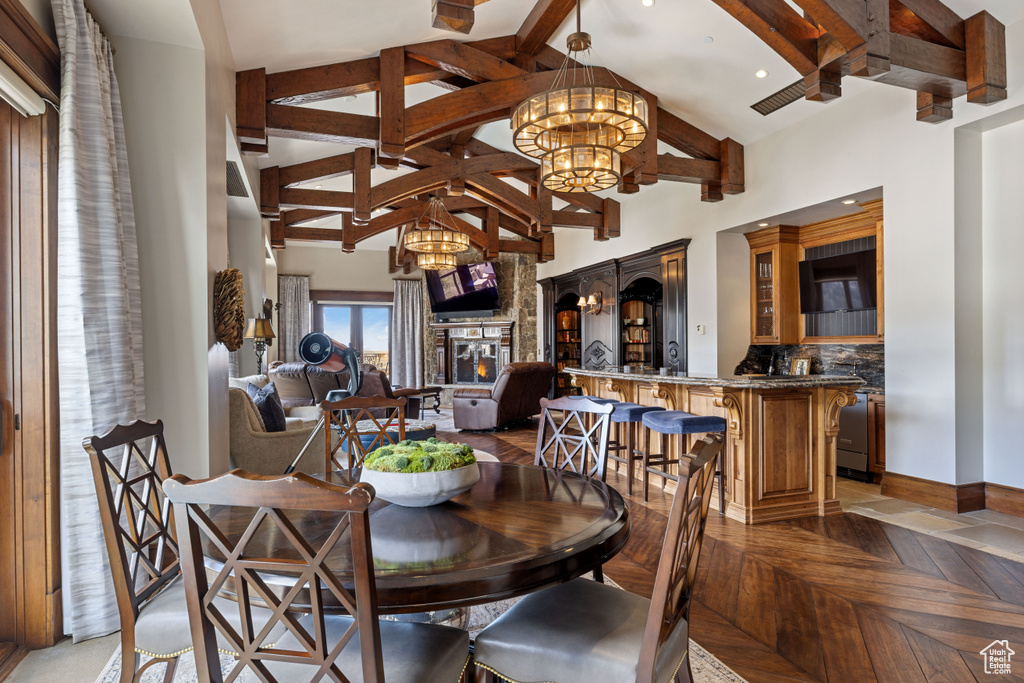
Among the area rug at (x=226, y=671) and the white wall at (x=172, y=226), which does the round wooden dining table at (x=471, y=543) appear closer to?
the area rug at (x=226, y=671)

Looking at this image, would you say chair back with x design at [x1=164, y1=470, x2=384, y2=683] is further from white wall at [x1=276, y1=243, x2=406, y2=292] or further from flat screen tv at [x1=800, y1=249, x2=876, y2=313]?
white wall at [x1=276, y1=243, x2=406, y2=292]

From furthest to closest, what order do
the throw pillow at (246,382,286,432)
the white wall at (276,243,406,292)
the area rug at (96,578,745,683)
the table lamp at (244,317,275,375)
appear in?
the white wall at (276,243,406,292) < the table lamp at (244,317,275,375) < the throw pillow at (246,382,286,432) < the area rug at (96,578,745,683)

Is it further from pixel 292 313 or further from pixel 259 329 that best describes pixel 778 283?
pixel 292 313

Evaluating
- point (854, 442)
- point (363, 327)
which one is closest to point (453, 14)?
point (854, 442)

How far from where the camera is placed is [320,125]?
14.9ft

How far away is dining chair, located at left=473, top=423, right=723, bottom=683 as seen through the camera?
131 centimetres

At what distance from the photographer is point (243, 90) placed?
13.7 feet

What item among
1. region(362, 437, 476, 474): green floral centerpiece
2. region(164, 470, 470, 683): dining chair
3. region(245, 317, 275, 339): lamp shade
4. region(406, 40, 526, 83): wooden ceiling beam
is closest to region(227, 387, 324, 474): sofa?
region(362, 437, 476, 474): green floral centerpiece

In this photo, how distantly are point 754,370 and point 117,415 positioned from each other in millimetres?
5974

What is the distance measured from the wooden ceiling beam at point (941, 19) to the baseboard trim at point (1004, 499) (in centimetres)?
302

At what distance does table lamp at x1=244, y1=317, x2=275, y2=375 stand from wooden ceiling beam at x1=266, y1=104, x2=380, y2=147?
7.92ft

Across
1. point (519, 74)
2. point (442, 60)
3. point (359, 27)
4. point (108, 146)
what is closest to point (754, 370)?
point (519, 74)

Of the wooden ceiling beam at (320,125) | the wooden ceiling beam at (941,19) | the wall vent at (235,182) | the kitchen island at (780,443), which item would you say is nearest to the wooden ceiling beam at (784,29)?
the wooden ceiling beam at (941,19)

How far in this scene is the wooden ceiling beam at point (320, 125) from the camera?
4375mm
